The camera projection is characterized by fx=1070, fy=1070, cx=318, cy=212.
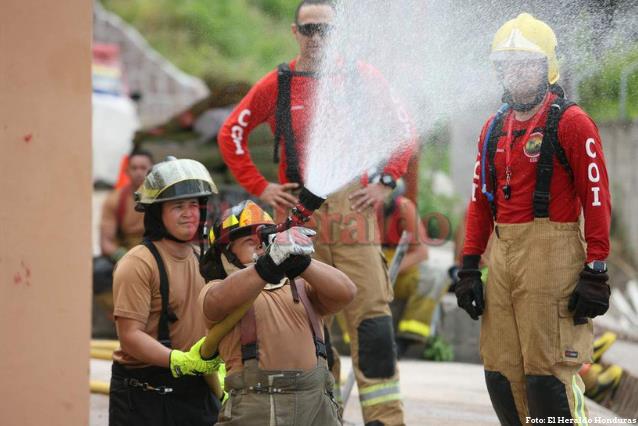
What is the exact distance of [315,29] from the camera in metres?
5.71

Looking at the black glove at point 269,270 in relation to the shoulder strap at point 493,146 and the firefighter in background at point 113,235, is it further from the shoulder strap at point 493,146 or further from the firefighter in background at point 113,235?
the firefighter in background at point 113,235

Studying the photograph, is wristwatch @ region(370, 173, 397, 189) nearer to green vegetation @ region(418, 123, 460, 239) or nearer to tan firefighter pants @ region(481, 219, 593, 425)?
tan firefighter pants @ region(481, 219, 593, 425)

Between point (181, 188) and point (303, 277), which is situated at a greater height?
point (181, 188)

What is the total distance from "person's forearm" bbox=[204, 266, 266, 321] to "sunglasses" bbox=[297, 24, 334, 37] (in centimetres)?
209

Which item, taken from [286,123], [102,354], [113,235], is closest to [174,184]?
[286,123]

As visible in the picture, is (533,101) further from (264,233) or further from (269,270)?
(269,270)

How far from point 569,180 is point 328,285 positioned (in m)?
1.27

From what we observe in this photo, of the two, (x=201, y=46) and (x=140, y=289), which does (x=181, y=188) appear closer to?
(x=140, y=289)

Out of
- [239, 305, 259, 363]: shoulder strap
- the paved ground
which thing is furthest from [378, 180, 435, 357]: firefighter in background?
[239, 305, 259, 363]: shoulder strap

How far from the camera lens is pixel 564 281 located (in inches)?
180

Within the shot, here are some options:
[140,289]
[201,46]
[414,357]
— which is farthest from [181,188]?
[201,46]

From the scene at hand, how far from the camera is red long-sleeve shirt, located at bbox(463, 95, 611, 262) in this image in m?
4.47

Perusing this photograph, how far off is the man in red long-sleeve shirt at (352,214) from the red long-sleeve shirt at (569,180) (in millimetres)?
992

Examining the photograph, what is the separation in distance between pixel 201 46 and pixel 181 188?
17158 millimetres
